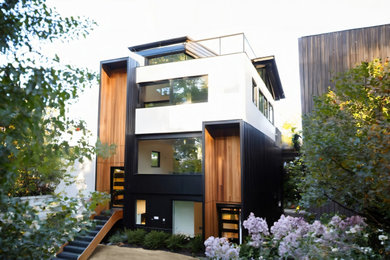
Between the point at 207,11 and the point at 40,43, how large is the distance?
23598mm

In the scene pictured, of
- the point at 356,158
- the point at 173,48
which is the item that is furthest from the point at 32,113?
the point at 173,48

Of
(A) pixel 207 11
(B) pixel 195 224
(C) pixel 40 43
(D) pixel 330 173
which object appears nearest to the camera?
(C) pixel 40 43

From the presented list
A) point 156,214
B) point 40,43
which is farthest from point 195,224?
point 40,43

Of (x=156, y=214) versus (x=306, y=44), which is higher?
(x=306, y=44)

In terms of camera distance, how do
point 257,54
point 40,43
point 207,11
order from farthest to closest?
1. point 207,11
2. point 257,54
3. point 40,43

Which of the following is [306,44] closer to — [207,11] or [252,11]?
[252,11]

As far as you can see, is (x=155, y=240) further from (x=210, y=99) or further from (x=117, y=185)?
(x=210, y=99)

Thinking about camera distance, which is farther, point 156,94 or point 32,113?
point 156,94

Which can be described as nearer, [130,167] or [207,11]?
[130,167]

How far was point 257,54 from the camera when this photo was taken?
14.0m

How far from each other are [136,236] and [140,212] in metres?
1.20

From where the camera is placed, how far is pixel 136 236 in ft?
37.8

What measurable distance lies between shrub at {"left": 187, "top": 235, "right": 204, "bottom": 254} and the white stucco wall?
3.93m

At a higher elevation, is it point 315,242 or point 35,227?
point 35,227
